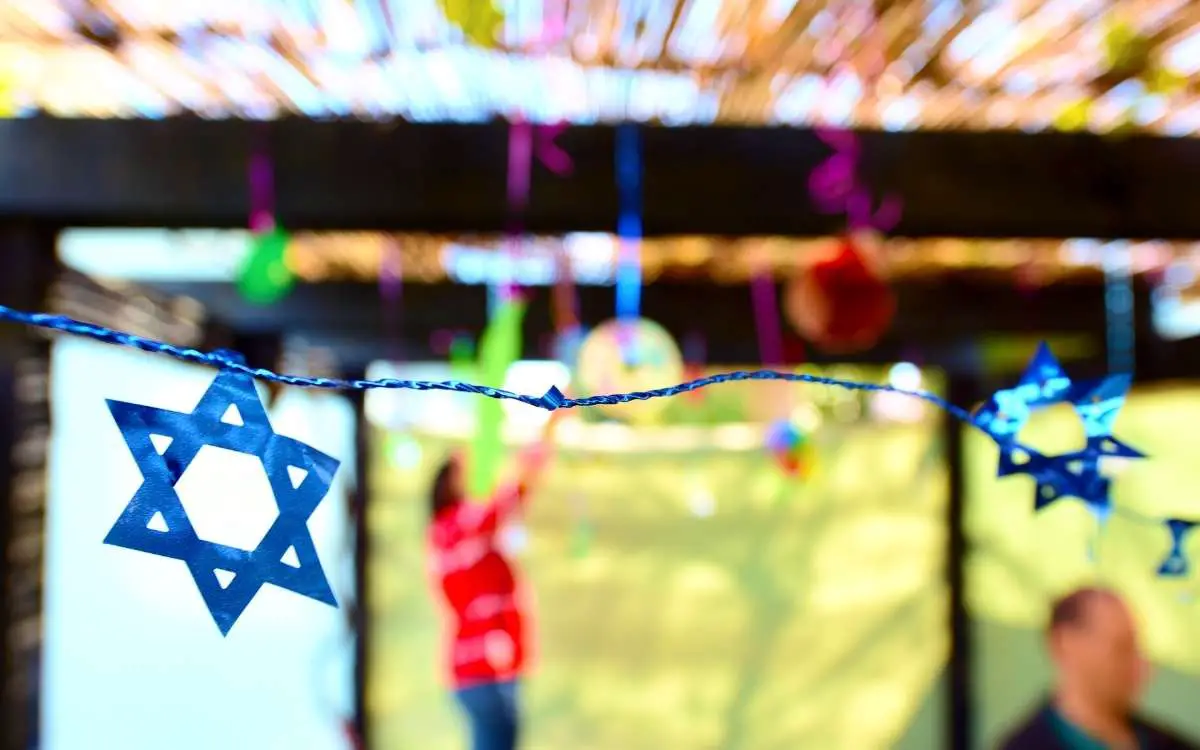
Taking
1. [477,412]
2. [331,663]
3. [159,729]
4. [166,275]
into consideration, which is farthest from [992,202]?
[331,663]

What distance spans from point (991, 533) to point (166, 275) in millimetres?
3450

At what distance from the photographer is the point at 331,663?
11.9 feet

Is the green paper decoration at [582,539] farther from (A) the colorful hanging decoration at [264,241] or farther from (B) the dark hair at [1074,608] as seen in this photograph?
(A) the colorful hanging decoration at [264,241]

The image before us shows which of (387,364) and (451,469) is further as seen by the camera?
(387,364)

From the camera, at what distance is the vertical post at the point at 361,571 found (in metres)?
3.91

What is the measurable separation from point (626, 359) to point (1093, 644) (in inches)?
80.1

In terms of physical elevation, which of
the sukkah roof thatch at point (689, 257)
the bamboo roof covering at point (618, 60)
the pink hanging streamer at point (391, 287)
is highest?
the bamboo roof covering at point (618, 60)

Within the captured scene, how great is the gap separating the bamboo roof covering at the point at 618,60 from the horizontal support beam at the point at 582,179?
77 millimetres

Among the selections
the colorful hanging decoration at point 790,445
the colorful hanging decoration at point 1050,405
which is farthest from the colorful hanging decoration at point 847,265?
the colorful hanging decoration at point 790,445

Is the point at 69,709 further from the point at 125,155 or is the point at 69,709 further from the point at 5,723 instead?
the point at 125,155

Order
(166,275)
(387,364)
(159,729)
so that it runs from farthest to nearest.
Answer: (387,364) → (166,275) → (159,729)

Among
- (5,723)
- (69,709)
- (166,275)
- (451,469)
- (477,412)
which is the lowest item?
(69,709)

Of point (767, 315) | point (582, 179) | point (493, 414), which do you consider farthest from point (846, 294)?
point (767, 315)

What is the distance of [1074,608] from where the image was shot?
2746 millimetres
